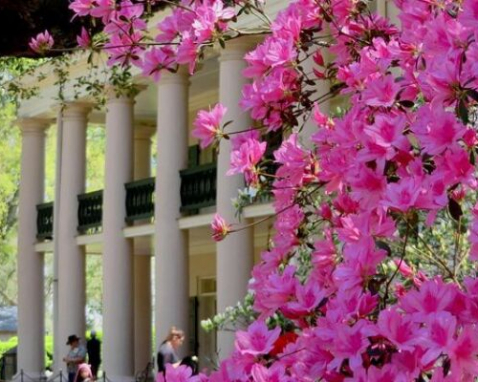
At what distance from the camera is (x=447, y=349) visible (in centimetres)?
312

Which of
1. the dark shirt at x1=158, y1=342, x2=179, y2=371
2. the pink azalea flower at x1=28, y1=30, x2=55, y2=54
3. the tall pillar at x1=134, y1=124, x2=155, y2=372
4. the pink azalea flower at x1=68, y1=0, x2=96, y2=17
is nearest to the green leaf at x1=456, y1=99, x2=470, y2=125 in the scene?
the pink azalea flower at x1=68, y1=0, x2=96, y2=17

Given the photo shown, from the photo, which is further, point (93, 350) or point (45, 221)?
point (93, 350)

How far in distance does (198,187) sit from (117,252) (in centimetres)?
276

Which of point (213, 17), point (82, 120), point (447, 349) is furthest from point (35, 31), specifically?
point (82, 120)

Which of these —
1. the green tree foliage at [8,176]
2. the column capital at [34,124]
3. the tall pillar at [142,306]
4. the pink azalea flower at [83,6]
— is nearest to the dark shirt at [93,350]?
the tall pillar at [142,306]

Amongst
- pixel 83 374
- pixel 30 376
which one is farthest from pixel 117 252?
pixel 83 374

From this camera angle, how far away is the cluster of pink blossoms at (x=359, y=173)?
132 inches

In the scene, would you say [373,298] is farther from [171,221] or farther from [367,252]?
[171,221]

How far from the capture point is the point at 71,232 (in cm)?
2711

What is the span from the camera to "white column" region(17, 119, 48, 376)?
2883 cm

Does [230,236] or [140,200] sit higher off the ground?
[140,200]

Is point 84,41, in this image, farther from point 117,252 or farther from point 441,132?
point 117,252

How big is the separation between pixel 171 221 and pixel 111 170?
8.41 ft

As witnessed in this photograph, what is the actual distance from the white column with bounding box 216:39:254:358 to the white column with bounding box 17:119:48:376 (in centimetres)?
863
